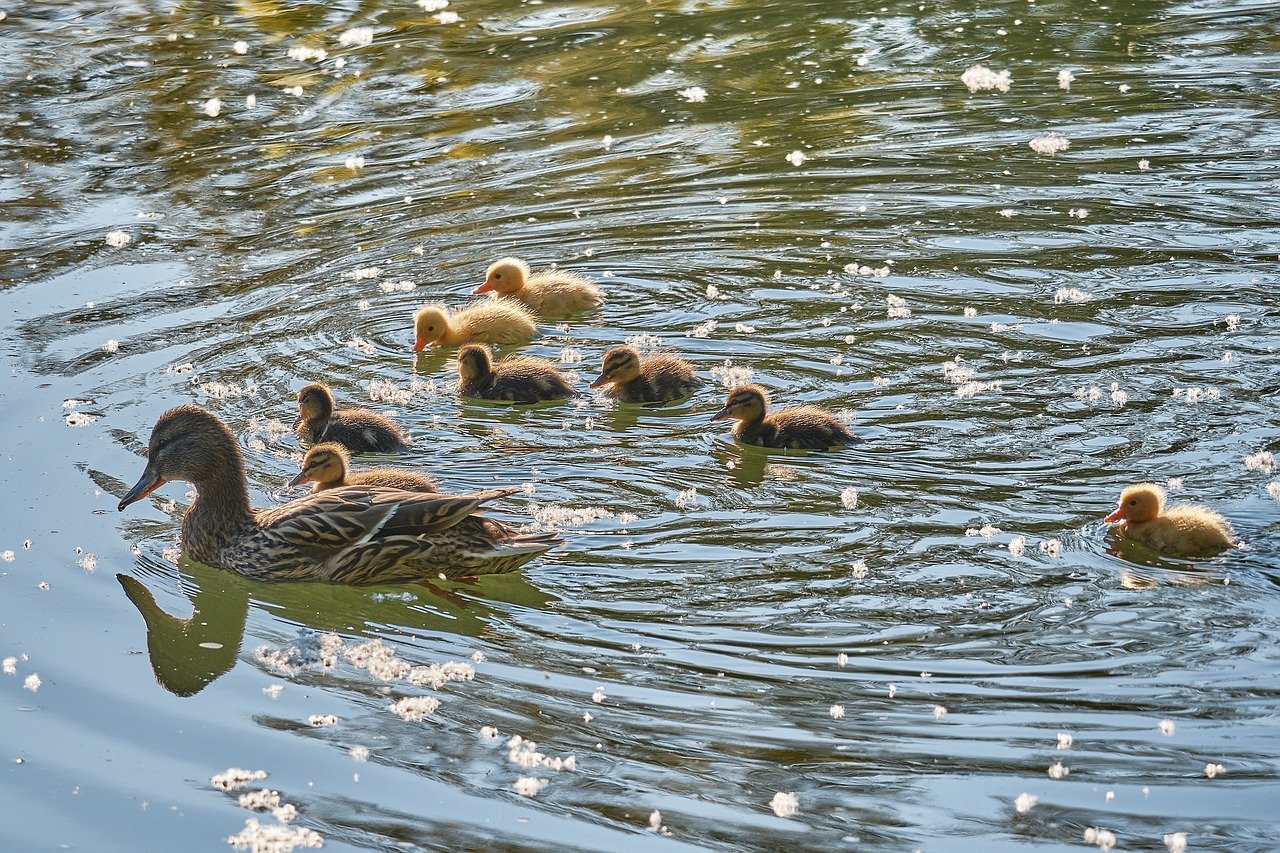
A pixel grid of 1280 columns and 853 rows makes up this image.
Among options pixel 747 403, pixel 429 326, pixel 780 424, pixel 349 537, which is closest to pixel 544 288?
pixel 429 326

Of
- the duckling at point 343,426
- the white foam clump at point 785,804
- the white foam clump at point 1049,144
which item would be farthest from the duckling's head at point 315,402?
the white foam clump at point 1049,144

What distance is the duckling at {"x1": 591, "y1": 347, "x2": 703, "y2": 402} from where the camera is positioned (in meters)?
7.87

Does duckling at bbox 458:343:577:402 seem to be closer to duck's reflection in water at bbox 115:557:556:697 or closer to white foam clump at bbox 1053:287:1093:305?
duck's reflection in water at bbox 115:557:556:697

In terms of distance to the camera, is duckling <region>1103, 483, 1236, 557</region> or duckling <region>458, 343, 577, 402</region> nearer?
duckling <region>1103, 483, 1236, 557</region>

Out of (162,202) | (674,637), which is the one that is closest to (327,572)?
(674,637)

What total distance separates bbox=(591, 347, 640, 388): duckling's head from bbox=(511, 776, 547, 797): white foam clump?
3537 millimetres

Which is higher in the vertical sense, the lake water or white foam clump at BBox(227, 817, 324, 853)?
white foam clump at BBox(227, 817, 324, 853)

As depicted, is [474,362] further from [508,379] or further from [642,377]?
[642,377]

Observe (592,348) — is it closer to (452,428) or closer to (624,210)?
(452,428)

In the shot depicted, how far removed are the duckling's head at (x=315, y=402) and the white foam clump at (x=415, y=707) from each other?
2690 mm

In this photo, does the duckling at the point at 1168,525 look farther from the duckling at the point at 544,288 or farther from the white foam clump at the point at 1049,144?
the white foam clump at the point at 1049,144

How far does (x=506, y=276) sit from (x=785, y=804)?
18.3ft

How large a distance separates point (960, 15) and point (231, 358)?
895 centimetres

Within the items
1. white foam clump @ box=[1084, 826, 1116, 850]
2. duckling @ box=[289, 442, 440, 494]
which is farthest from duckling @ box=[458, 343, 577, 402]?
white foam clump @ box=[1084, 826, 1116, 850]
